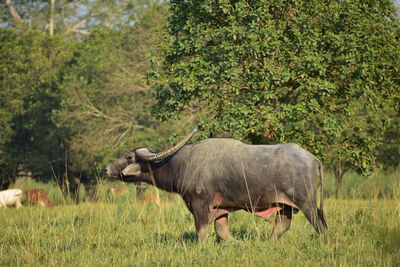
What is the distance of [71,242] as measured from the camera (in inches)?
339

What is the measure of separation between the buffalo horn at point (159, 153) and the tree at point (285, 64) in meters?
1.60

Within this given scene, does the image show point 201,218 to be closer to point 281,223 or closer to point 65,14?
point 281,223

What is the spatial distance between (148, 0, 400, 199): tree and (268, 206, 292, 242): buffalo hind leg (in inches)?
90.2

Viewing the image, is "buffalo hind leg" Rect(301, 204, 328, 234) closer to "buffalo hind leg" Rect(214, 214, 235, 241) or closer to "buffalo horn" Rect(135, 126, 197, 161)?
"buffalo hind leg" Rect(214, 214, 235, 241)

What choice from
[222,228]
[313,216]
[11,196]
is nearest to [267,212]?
[313,216]

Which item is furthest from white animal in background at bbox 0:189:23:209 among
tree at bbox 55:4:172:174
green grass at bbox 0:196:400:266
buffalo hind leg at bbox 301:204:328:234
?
buffalo hind leg at bbox 301:204:328:234

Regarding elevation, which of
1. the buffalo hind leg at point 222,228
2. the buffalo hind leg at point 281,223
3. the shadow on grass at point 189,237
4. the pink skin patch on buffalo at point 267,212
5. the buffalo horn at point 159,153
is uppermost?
the buffalo horn at point 159,153

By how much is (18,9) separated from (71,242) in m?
42.6

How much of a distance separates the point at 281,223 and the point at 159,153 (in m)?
2.46

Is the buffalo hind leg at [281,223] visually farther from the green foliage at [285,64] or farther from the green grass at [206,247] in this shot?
the green foliage at [285,64]

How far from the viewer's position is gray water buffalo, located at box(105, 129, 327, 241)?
27.5ft

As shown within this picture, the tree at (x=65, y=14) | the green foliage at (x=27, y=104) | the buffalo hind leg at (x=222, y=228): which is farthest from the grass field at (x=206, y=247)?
the tree at (x=65, y=14)

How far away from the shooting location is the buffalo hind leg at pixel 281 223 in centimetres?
858

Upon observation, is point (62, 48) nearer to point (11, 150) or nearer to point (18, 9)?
point (11, 150)
